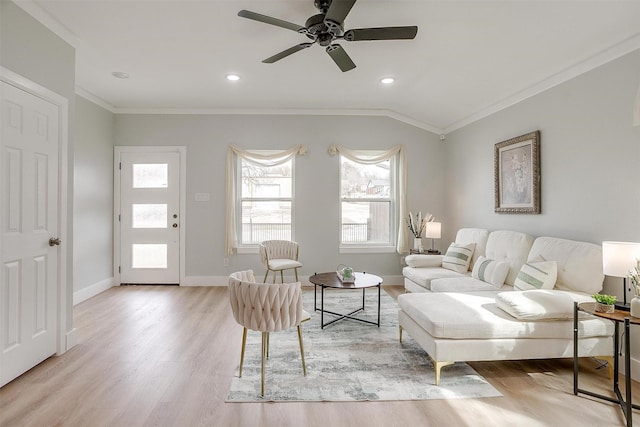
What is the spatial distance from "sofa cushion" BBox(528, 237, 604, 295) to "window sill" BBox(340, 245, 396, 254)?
2436 mm

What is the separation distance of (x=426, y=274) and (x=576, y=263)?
4.86 ft

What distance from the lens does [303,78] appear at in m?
3.96

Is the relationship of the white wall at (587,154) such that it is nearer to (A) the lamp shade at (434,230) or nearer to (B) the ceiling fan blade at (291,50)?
(A) the lamp shade at (434,230)

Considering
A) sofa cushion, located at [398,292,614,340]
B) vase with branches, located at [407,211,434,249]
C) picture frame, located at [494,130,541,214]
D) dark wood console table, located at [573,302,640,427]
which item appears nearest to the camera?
dark wood console table, located at [573,302,640,427]

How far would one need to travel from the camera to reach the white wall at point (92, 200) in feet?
14.2

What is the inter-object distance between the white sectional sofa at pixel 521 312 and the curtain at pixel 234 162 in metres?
2.95

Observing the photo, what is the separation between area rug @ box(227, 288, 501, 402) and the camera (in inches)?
89.0

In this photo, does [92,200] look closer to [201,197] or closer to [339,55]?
[201,197]

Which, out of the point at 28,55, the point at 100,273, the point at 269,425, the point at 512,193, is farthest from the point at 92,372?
the point at 512,193

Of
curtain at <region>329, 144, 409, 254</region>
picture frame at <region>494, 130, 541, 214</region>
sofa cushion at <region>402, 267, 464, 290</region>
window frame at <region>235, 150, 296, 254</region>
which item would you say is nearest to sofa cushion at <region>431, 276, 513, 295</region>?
sofa cushion at <region>402, 267, 464, 290</region>

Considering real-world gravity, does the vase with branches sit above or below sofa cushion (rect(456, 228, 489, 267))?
above

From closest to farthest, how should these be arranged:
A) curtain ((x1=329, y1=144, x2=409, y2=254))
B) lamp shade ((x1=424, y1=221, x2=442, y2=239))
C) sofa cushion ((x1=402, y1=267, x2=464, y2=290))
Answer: sofa cushion ((x1=402, y1=267, x2=464, y2=290))
lamp shade ((x1=424, y1=221, x2=442, y2=239))
curtain ((x1=329, y1=144, x2=409, y2=254))

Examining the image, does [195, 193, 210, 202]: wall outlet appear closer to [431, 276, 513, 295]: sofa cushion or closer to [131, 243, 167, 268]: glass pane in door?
[131, 243, 167, 268]: glass pane in door

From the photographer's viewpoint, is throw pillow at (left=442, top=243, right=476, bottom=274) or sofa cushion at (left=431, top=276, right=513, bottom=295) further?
throw pillow at (left=442, top=243, right=476, bottom=274)
